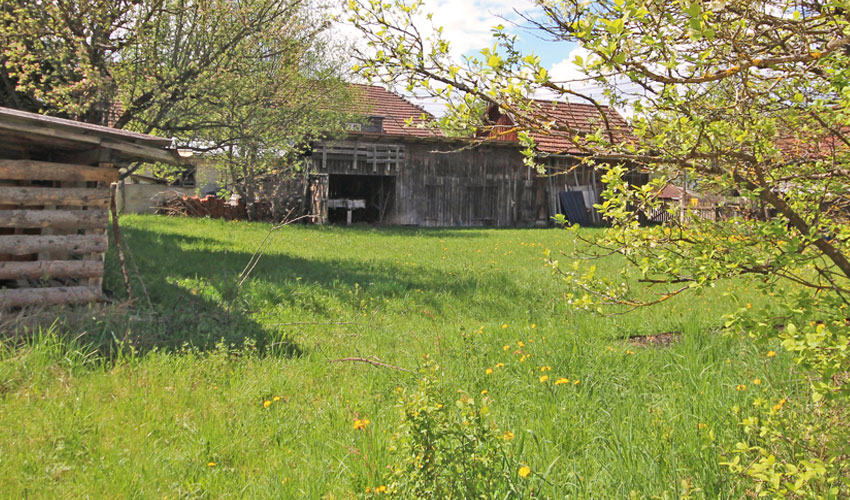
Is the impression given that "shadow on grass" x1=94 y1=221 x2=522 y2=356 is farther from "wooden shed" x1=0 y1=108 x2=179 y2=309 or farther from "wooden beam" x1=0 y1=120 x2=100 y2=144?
"wooden beam" x1=0 y1=120 x2=100 y2=144

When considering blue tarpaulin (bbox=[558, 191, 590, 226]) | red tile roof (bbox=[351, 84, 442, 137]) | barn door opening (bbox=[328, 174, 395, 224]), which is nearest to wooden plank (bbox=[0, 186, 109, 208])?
red tile roof (bbox=[351, 84, 442, 137])

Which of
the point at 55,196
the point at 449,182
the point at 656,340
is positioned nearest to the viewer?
the point at 656,340

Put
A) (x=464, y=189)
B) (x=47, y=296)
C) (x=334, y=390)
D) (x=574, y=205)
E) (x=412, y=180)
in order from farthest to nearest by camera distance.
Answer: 1. (x=574, y=205)
2. (x=464, y=189)
3. (x=412, y=180)
4. (x=47, y=296)
5. (x=334, y=390)

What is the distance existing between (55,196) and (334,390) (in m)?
4.20

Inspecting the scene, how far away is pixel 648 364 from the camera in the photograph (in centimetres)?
468

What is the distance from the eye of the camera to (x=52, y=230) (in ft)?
21.5

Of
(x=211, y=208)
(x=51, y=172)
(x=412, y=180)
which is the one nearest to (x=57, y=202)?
(x=51, y=172)

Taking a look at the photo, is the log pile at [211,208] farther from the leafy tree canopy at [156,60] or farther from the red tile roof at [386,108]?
the leafy tree canopy at [156,60]

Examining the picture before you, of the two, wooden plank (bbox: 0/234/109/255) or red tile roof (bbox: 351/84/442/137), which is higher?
red tile roof (bbox: 351/84/442/137)

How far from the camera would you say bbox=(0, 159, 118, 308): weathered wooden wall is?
6055 millimetres

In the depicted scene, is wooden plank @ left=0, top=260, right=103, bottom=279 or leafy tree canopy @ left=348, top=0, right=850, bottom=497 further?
wooden plank @ left=0, top=260, right=103, bottom=279

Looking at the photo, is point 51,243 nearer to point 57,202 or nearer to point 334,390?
point 57,202

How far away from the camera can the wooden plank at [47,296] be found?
588 cm

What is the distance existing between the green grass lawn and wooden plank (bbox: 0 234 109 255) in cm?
82
